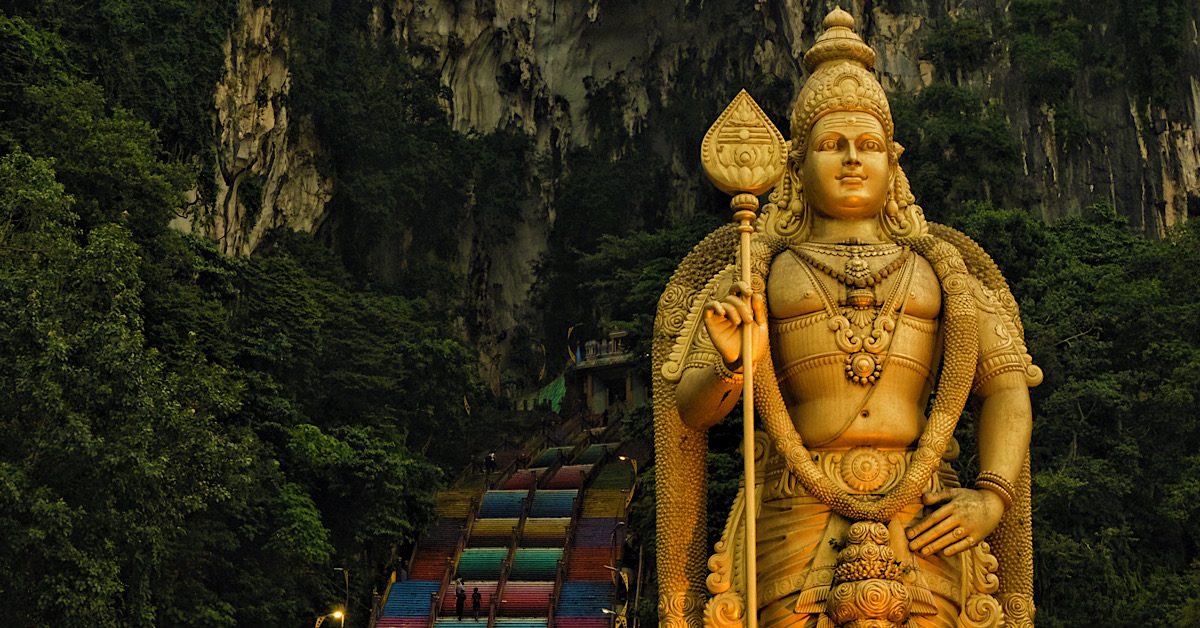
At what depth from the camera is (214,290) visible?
2942cm

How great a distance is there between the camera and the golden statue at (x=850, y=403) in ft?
27.3

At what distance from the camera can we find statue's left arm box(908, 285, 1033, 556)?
329 inches

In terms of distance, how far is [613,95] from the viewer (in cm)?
5122

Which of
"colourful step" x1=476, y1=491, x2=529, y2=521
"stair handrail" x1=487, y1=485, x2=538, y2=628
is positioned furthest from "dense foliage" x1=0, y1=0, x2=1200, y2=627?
"colourful step" x1=476, y1=491, x2=529, y2=521

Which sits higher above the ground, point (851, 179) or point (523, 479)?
point (851, 179)

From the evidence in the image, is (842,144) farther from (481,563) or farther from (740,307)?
(481,563)

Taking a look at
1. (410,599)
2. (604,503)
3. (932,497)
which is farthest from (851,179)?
(604,503)

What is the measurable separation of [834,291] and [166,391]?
1320 centimetres

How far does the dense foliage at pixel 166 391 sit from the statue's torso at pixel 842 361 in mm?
10898

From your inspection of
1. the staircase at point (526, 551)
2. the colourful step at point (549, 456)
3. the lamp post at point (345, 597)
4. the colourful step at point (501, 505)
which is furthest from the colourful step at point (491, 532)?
the colourful step at point (549, 456)

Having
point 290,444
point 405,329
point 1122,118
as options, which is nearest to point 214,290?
A: point 290,444

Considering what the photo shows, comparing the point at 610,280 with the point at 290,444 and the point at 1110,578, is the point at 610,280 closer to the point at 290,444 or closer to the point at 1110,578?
the point at 290,444

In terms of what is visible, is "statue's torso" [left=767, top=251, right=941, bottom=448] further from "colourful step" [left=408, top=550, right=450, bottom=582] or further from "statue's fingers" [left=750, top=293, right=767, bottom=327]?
"colourful step" [left=408, top=550, right=450, bottom=582]

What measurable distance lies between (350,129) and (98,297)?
73.7ft
